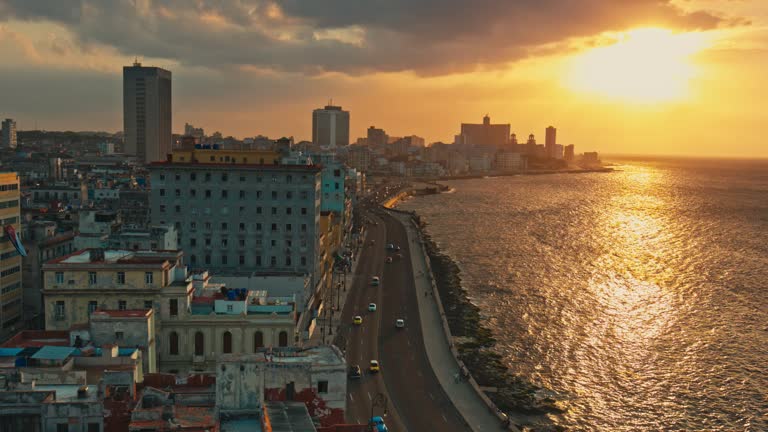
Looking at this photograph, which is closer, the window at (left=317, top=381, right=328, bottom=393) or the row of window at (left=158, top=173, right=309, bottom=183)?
the window at (left=317, top=381, right=328, bottom=393)

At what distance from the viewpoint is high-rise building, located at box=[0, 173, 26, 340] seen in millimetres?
66312

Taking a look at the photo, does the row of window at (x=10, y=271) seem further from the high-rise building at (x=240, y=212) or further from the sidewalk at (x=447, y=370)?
the sidewalk at (x=447, y=370)

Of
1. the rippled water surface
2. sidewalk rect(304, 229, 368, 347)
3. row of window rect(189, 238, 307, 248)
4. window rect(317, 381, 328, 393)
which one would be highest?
row of window rect(189, 238, 307, 248)

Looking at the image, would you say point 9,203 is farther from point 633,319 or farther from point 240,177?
point 633,319

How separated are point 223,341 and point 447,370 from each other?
64.3 feet

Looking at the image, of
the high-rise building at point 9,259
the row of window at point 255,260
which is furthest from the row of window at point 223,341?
the high-rise building at point 9,259

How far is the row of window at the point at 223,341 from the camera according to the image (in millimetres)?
49281

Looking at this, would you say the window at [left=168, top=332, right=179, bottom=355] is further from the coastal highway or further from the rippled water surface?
the rippled water surface

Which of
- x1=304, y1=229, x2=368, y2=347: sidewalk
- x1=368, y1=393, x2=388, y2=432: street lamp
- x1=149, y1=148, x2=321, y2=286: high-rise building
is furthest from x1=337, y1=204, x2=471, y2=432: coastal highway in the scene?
x1=149, y1=148, x2=321, y2=286: high-rise building

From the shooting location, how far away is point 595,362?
66562mm

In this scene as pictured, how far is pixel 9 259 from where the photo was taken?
67.9 m

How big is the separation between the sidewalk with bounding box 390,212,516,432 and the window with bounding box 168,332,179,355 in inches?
809

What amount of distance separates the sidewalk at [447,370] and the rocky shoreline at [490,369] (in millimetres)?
1512

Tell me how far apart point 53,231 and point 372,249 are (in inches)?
2333
